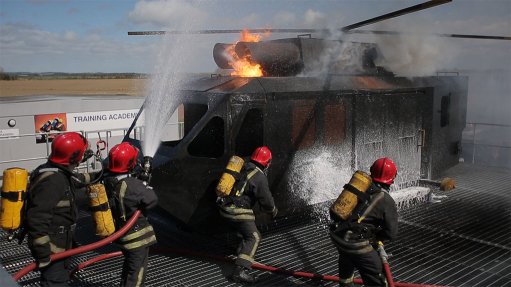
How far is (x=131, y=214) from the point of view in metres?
4.24

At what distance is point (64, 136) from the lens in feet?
13.1

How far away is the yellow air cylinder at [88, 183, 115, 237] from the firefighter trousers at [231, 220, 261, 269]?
1590 mm

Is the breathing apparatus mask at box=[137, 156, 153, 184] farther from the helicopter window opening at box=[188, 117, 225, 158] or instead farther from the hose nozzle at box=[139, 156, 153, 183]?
the helicopter window opening at box=[188, 117, 225, 158]

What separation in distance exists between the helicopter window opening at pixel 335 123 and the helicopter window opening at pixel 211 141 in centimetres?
176

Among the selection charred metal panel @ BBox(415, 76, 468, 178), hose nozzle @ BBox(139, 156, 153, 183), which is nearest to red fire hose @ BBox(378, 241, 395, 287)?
hose nozzle @ BBox(139, 156, 153, 183)

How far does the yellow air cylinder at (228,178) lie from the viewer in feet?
16.6

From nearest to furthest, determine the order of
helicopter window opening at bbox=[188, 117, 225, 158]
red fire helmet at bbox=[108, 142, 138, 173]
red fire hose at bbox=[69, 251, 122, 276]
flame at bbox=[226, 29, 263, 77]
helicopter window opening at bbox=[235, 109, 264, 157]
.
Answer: red fire helmet at bbox=[108, 142, 138, 173]
red fire hose at bbox=[69, 251, 122, 276]
helicopter window opening at bbox=[188, 117, 225, 158]
helicopter window opening at bbox=[235, 109, 264, 157]
flame at bbox=[226, 29, 263, 77]

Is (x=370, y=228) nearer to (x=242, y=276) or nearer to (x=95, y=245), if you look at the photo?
(x=242, y=276)

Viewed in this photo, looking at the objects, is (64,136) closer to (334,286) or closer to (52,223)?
(52,223)

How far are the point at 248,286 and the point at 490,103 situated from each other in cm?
1658

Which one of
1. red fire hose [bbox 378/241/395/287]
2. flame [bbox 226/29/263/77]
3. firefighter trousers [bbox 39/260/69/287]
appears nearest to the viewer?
firefighter trousers [bbox 39/260/69/287]

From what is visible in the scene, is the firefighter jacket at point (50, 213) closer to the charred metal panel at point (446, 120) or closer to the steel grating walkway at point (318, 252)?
the steel grating walkway at point (318, 252)

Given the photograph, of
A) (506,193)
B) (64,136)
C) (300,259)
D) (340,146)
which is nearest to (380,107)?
(340,146)

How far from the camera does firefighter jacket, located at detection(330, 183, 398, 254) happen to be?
4.14 meters
